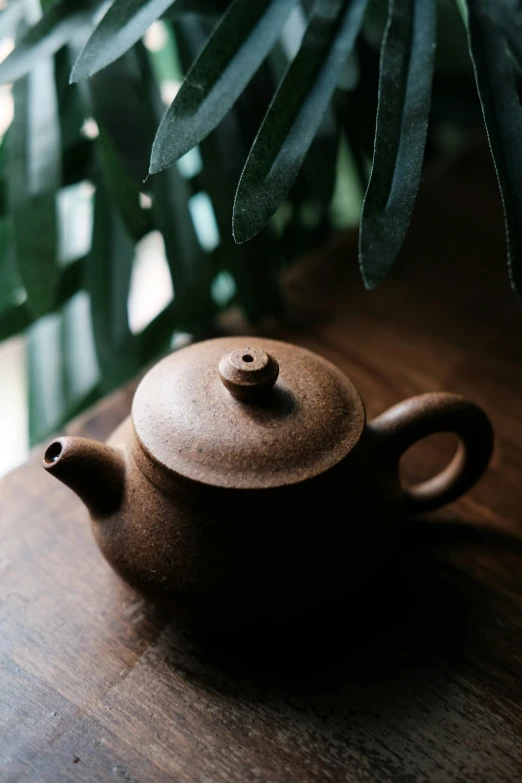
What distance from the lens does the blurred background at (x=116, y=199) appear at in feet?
2.78

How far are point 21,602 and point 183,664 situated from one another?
0.63 feet

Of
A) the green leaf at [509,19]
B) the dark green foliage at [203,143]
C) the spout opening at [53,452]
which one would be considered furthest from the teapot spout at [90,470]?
the green leaf at [509,19]

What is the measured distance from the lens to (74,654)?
74 centimetres

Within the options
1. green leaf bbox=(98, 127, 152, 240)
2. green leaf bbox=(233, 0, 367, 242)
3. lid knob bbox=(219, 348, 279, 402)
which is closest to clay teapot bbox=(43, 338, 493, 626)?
lid knob bbox=(219, 348, 279, 402)

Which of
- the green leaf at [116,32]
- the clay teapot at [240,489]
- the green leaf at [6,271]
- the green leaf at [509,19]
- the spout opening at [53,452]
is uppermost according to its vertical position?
the green leaf at [116,32]

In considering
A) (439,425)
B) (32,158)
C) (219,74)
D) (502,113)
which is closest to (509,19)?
(502,113)

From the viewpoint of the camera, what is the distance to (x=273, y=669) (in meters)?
0.73

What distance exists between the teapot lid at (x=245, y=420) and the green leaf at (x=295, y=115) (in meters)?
0.13

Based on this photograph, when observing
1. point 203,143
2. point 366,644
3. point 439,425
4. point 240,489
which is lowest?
point 366,644

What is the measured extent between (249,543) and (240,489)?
6 centimetres

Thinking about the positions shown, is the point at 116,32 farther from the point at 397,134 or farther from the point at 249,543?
the point at 249,543

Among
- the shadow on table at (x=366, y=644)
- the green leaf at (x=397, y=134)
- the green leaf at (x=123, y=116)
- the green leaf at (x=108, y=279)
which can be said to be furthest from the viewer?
the green leaf at (x=108, y=279)

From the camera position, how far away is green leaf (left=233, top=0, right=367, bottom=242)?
64 cm

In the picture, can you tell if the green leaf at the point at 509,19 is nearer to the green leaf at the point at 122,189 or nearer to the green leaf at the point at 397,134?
the green leaf at the point at 397,134
